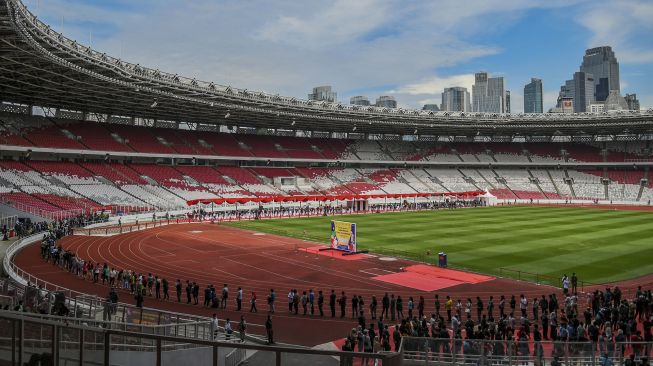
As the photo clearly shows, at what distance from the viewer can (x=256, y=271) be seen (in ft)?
94.2

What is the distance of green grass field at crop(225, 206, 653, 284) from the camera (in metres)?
28.5

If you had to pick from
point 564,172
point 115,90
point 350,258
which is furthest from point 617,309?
point 564,172

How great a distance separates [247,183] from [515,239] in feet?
143

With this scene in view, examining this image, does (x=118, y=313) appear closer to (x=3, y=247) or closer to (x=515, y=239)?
(x=3, y=247)

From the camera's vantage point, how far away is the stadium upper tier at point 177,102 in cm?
3697

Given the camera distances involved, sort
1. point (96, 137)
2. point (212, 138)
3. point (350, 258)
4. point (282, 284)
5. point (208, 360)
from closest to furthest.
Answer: point (208, 360)
point (282, 284)
point (350, 258)
point (96, 137)
point (212, 138)

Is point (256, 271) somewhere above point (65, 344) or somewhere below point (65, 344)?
below

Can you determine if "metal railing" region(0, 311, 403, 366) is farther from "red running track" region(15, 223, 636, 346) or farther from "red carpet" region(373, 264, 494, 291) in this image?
"red carpet" region(373, 264, 494, 291)

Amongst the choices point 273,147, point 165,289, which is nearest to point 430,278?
point 165,289

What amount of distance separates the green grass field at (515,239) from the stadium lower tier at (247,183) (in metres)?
14.7

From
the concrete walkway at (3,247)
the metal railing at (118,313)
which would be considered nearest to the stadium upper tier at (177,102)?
the concrete walkway at (3,247)

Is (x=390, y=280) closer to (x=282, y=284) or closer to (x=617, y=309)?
(x=282, y=284)

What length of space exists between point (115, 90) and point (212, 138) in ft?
93.8

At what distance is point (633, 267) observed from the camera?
91.9 ft
